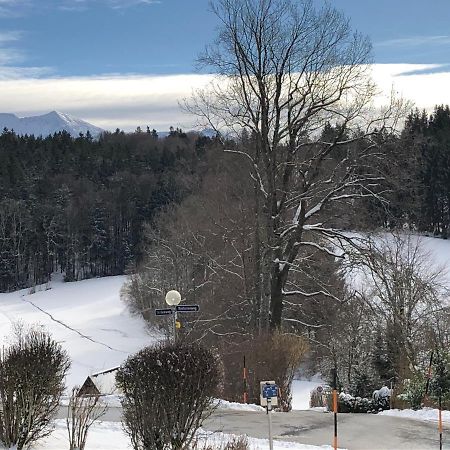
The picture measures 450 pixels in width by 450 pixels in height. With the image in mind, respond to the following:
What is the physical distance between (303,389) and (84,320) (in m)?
26.9

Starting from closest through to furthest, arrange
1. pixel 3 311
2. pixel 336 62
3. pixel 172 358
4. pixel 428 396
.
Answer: pixel 172 358 < pixel 428 396 < pixel 336 62 < pixel 3 311

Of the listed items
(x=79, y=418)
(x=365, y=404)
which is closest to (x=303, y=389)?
(x=365, y=404)

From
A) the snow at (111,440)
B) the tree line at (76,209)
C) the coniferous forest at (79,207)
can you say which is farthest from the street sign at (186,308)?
the tree line at (76,209)

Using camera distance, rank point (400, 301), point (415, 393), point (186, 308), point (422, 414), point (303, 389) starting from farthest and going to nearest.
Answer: point (303, 389)
point (400, 301)
point (415, 393)
point (422, 414)
point (186, 308)

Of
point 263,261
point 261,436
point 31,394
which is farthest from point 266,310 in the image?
point 31,394

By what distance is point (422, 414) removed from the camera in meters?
15.1

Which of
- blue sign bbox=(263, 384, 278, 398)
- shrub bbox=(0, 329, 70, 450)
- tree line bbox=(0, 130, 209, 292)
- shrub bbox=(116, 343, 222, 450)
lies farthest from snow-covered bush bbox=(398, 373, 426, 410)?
tree line bbox=(0, 130, 209, 292)

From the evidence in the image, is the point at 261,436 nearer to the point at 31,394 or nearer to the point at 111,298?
the point at 31,394

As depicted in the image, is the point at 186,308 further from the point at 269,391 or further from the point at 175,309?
the point at 269,391

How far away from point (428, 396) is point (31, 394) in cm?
1025

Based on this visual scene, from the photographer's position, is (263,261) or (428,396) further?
(263,261)

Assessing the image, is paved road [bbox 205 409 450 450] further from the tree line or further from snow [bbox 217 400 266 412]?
the tree line

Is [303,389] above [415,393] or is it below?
below

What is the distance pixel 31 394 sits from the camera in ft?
28.3
